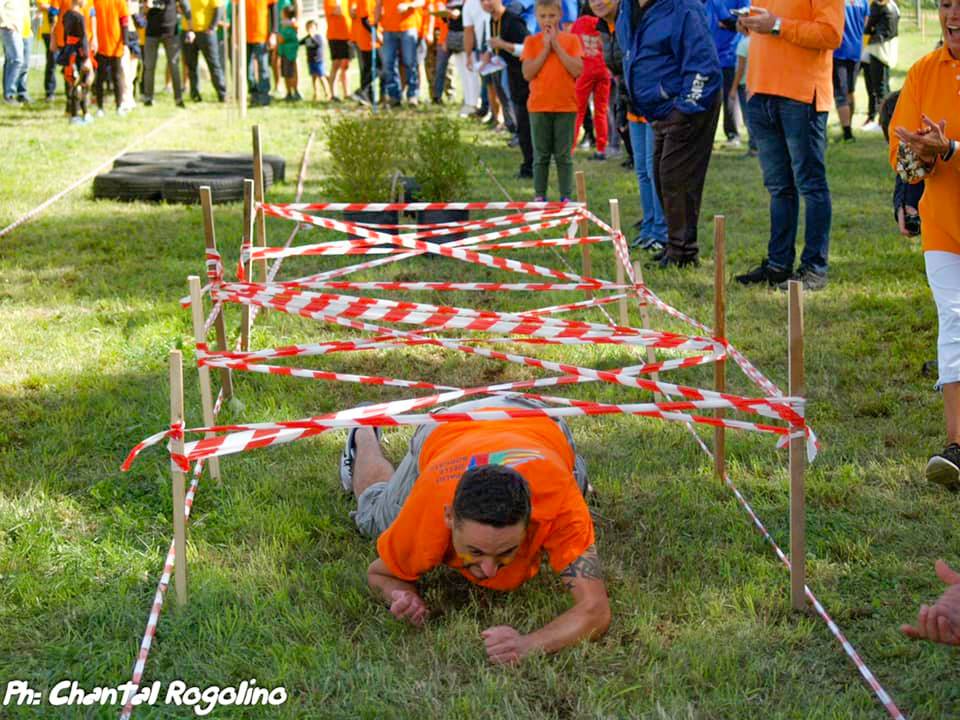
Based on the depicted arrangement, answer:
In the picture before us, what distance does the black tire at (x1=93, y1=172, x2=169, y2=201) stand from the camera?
11109 millimetres

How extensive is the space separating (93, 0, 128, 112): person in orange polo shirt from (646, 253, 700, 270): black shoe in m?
11.5

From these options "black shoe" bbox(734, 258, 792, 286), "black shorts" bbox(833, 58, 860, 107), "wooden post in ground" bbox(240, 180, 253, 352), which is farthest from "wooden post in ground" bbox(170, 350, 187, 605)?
"black shorts" bbox(833, 58, 860, 107)

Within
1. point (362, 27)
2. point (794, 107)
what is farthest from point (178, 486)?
point (362, 27)

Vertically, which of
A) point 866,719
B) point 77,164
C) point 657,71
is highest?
point 657,71

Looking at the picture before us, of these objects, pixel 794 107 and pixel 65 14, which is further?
pixel 65 14

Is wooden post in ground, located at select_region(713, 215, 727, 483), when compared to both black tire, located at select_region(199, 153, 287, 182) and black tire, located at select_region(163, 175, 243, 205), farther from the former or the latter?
black tire, located at select_region(199, 153, 287, 182)

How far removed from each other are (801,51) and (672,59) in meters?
1.13

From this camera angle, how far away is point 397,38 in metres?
18.8

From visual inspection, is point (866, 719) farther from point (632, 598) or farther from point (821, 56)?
point (821, 56)

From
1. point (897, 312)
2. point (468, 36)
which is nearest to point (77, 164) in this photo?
point (468, 36)

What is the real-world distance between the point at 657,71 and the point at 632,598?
205 inches

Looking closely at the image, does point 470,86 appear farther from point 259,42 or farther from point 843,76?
point 843,76

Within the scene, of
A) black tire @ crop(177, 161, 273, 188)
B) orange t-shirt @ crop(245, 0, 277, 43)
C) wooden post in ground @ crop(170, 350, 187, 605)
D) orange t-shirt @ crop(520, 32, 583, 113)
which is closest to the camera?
wooden post in ground @ crop(170, 350, 187, 605)

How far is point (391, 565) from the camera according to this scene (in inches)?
149
